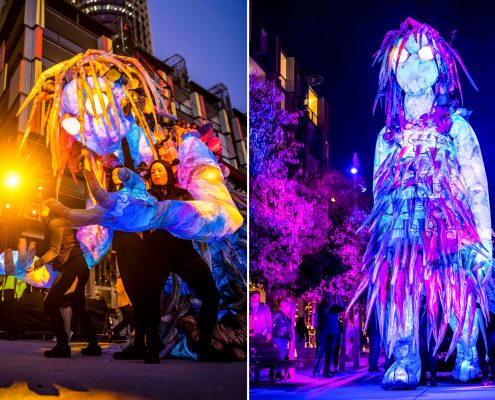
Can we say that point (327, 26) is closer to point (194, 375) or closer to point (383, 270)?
point (383, 270)

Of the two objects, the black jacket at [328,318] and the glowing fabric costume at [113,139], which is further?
the black jacket at [328,318]

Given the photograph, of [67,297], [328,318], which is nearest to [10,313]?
[67,297]

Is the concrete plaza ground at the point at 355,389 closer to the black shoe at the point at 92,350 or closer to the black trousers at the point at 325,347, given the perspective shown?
the black trousers at the point at 325,347

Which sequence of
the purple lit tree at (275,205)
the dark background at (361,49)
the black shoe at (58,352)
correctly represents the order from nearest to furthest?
1. the black shoe at (58,352)
2. the dark background at (361,49)
3. the purple lit tree at (275,205)

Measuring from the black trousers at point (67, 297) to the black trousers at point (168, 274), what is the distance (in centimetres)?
38

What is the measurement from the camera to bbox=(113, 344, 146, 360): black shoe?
4477 millimetres

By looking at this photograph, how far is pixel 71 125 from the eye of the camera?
4.45 m

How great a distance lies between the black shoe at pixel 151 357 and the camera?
4.53 meters

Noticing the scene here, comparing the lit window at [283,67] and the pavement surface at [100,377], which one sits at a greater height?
the lit window at [283,67]

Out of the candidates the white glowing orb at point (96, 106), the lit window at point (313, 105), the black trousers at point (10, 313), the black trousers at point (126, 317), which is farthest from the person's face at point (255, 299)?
the white glowing orb at point (96, 106)

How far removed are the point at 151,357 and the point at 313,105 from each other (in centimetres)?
275

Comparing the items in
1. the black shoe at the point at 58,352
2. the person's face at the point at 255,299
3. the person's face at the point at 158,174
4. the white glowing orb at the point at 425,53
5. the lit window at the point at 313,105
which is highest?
the white glowing orb at the point at 425,53

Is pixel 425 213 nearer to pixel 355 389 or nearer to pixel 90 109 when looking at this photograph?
pixel 355 389

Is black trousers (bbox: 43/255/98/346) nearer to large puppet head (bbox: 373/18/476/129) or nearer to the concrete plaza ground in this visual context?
the concrete plaza ground
